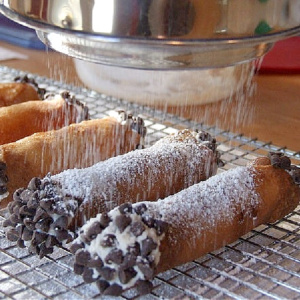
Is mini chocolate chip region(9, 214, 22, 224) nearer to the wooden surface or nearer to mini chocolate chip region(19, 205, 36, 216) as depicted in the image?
mini chocolate chip region(19, 205, 36, 216)

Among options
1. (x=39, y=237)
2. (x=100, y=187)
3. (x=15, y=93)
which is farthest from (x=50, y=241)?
(x=15, y=93)

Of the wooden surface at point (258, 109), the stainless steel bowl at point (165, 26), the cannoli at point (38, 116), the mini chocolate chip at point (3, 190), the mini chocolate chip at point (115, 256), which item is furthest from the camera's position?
the wooden surface at point (258, 109)

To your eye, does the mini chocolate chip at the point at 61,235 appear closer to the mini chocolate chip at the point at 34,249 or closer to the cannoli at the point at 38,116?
the mini chocolate chip at the point at 34,249

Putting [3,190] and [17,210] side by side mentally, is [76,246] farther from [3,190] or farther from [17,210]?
[3,190]

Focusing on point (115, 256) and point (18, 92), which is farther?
point (18, 92)

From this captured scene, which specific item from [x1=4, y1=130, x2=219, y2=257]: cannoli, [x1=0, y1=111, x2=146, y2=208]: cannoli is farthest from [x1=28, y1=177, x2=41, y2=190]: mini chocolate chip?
[x1=0, y1=111, x2=146, y2=208]: cannoli

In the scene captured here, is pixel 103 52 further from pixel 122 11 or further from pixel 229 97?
pixel 229 97

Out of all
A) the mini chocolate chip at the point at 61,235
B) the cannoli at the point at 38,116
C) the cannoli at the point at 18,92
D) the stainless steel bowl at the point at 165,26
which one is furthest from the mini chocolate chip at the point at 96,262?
the cannoli at the point at 18,92

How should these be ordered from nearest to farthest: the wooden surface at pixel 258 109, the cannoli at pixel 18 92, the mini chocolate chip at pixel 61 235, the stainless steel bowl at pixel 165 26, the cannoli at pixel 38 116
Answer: the stainless steel bowl at pixel 165 26 < the mini chocolate chip at pixel 61 235 < the cannoli at pixel 38 116 < the cannoli at pixel 18 92 < the wooden surface at pixel 258 109
